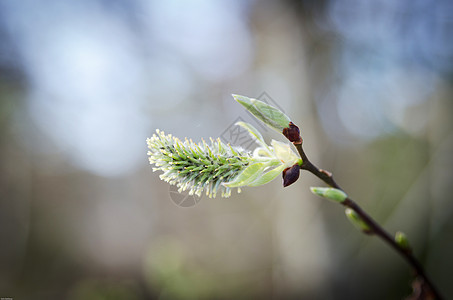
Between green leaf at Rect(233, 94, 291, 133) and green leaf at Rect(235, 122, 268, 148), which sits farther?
green leaf at Rect(235, 122, 268, 148)

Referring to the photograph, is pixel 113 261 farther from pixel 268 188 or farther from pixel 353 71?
pixel 353 71

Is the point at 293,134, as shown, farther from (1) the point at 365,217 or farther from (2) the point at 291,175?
(1) the point at 365,217

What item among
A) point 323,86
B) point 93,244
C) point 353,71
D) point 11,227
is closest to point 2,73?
point 11,227

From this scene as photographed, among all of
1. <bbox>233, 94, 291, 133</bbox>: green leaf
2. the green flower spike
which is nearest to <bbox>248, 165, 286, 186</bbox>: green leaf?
the green flower spike

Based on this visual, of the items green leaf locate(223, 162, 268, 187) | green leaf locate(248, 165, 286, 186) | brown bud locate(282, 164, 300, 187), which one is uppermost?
green leaf locate(223, 162, 268, 187)

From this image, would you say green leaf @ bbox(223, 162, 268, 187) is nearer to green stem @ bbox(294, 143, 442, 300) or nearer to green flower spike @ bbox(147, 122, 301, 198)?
green flower spike @ bbox(147, 122, 301, 198)

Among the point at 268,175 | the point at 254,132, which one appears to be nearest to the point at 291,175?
the point at 268,175
